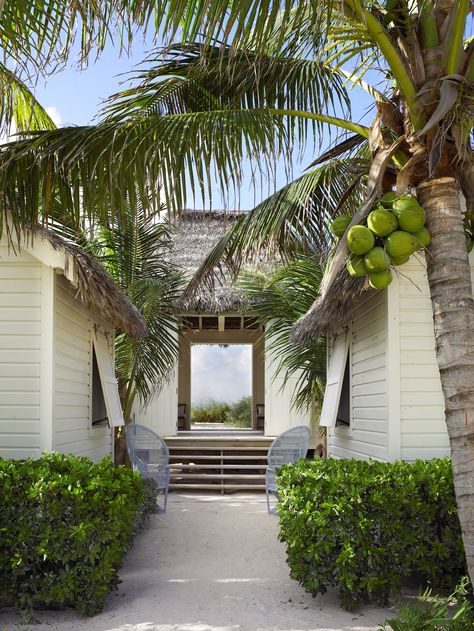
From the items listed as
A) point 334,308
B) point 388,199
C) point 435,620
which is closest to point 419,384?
point 334,308

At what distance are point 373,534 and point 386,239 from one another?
2382mm

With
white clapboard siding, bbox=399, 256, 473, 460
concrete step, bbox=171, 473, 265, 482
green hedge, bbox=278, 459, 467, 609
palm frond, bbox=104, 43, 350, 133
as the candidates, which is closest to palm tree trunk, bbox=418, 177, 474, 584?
green hedge, bbox=278, 459, 467, 609

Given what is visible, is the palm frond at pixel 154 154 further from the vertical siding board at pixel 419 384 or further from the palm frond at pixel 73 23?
the vertical siding board at pixel 419 384

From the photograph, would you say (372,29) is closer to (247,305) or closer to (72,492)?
(72,492)

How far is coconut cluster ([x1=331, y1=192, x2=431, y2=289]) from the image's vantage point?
3.09 meters

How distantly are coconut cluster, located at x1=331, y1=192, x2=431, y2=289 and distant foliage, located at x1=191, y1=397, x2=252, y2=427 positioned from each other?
17902mm

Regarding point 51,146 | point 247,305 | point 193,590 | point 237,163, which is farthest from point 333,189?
point 247,305

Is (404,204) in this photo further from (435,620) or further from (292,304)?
(292,304)

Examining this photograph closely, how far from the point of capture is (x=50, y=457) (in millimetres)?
5289

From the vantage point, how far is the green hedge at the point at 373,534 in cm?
463

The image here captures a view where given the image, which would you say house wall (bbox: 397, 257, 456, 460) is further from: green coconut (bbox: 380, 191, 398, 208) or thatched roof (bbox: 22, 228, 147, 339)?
thatched roof (bbox: 22, 228, 147, 339)

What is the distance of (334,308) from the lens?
22.6ft

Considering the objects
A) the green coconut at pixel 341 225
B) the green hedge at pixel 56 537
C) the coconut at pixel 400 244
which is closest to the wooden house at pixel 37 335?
the green hedge at pixel 56 537

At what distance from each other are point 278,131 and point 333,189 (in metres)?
1.45
